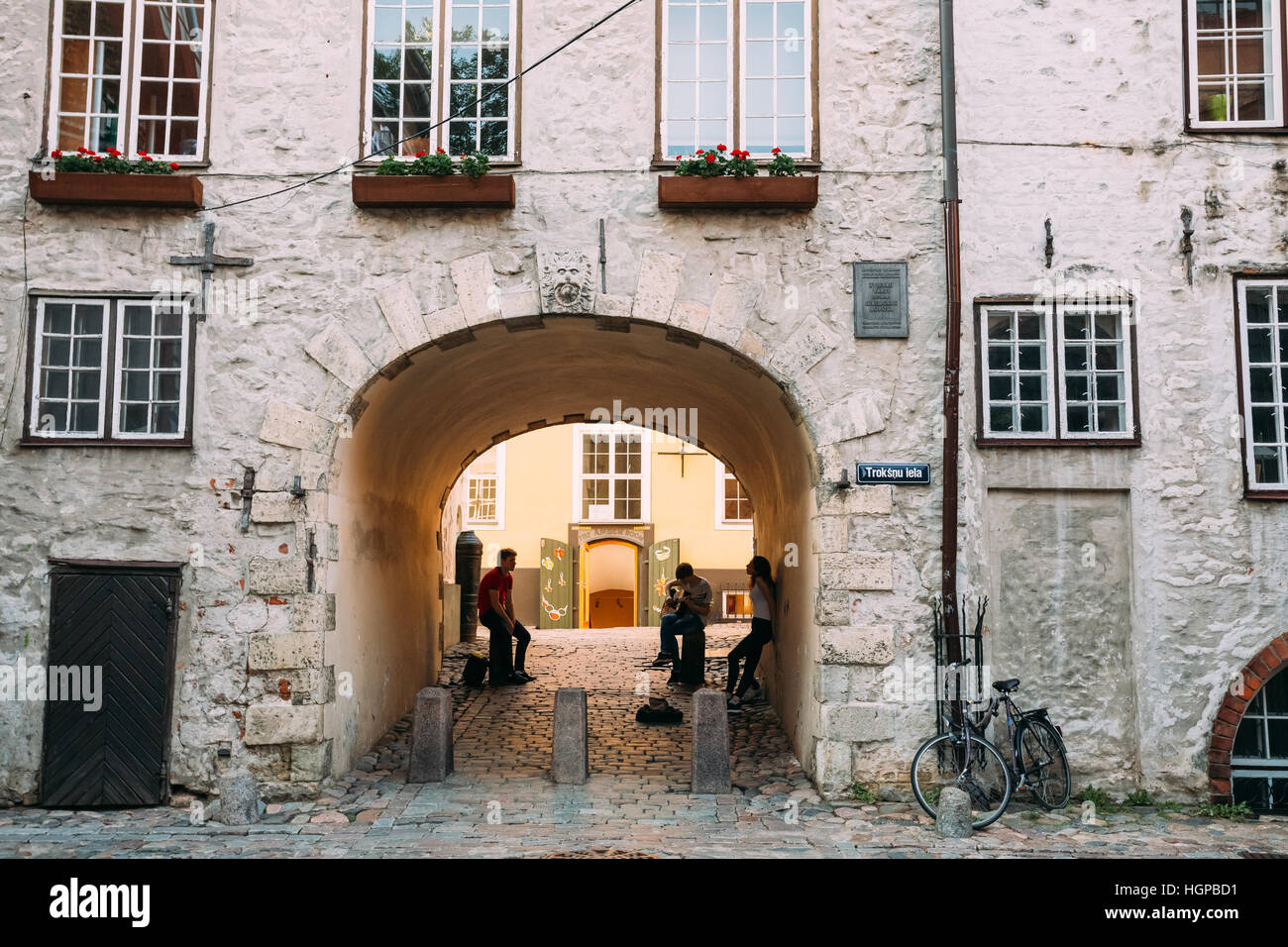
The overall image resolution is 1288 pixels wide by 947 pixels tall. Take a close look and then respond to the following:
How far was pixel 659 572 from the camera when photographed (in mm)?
25859

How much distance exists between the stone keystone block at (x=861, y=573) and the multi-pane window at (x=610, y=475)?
17585mm

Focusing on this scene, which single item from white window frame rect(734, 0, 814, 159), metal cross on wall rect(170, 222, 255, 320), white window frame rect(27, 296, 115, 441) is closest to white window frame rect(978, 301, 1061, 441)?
white window frame rect(734, 0, 814, 159)

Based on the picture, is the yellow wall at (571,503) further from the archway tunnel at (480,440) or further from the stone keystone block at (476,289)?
the stone keystone block at (476,289)

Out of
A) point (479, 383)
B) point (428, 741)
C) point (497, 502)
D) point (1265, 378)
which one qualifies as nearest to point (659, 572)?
point (497, 502)

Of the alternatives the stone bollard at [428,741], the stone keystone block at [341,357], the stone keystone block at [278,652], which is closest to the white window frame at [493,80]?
the stone keystone block at [341,357]

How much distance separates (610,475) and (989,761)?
1850 centimetres

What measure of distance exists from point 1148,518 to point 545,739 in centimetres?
576

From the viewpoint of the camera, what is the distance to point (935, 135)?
30.2 feet

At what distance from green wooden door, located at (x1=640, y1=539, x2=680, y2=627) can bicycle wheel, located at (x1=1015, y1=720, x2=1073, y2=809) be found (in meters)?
17.0

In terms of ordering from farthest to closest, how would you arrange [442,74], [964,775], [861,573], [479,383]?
[479,383]
[442,74]
[861,573]
[964,775]

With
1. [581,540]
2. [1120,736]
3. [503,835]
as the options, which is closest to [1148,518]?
[1120,736]

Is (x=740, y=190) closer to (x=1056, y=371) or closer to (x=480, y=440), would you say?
(x=1056, y=371)

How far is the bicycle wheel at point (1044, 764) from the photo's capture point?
8.61m

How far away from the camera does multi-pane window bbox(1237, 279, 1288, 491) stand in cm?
902
